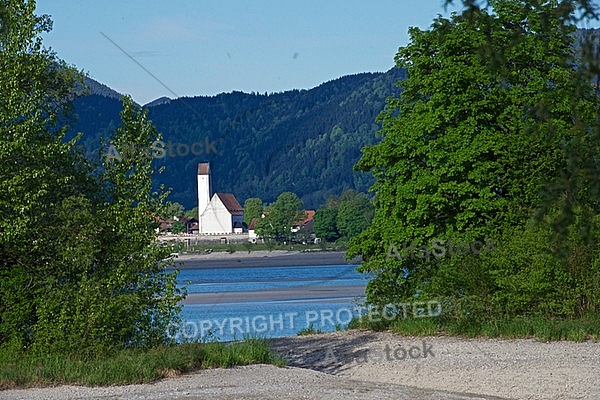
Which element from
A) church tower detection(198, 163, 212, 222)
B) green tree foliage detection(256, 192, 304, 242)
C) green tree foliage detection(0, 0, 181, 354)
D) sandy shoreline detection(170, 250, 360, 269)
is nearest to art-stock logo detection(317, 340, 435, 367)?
green tree foliage detection(0, 0, 181, 354)

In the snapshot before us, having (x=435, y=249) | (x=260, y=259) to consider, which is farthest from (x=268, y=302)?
(x=260, y=259)

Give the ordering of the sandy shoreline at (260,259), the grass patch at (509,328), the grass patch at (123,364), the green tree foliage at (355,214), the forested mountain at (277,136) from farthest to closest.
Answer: the sandy shoreline at (260,259) → the forested mountain at (277,136) → the green tree foliage at (355,214) → the grass patch at (509,328) → the grass patch at (123,364)

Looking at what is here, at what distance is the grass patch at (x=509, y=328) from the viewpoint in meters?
22.0

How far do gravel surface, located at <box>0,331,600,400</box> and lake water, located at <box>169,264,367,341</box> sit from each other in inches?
104

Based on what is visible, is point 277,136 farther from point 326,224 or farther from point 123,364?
point 123,364

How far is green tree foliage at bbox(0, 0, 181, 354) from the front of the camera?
1795cm

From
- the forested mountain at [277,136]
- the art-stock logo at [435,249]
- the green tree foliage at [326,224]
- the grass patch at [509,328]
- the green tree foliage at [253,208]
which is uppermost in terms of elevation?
the forested mountain at [277,136]

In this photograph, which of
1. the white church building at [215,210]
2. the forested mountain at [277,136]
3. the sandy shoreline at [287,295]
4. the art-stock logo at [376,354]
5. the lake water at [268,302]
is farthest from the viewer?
the white church building at [215,210]

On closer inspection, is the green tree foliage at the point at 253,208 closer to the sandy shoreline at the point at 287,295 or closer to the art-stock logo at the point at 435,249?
the sandy shoreline at the point at 287,295

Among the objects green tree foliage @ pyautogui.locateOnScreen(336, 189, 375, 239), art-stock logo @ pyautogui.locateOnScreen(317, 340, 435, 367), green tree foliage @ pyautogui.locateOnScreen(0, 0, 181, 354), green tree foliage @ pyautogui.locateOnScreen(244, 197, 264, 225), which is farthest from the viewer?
green tree foliage @ pyautogui.locateOnScreen(244, 197, 264, 225)

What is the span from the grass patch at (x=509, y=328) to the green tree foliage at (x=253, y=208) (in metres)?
75.5

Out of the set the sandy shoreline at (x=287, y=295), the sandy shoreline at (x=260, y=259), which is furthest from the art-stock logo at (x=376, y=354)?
the sandy shoreline at (x=260, y=259)

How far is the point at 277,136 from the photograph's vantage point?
301 ft

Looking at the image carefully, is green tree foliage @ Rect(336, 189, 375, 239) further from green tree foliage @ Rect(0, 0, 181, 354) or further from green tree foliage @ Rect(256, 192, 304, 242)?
green tree foliage @ Rect(0, 0, 181, 354)
